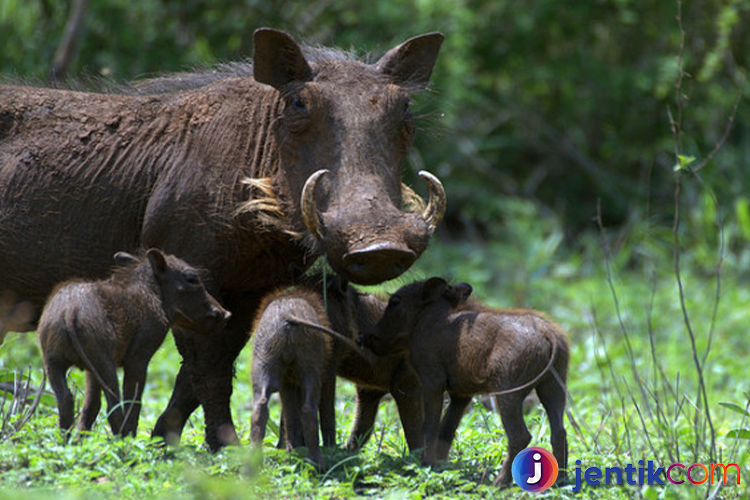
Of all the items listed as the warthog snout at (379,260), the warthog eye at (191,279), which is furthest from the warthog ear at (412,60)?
the warthog eye at (191,279)

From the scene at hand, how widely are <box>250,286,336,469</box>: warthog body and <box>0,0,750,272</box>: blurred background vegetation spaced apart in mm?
6276

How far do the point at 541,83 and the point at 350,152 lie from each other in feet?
30.8

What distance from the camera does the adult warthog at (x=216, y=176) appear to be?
4934mm

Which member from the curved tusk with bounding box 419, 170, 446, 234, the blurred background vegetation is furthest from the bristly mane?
the blurred background vegetation

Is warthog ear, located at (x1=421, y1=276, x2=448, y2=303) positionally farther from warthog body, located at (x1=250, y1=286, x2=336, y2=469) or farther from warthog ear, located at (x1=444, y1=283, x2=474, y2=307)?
warthog body, located at (x1=250, y1=286, x2=336, y2=469)

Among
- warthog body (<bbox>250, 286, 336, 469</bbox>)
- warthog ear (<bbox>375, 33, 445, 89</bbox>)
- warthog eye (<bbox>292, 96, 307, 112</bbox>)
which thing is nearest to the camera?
warthog body (<bbox>250, 286, 336, 469</bbox>)

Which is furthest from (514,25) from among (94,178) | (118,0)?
(94,178)

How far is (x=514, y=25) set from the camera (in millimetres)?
13055

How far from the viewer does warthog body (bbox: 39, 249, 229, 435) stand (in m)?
4.44

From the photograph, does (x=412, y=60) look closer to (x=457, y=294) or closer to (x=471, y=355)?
(x=457, y=294)

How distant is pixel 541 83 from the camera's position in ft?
45.5

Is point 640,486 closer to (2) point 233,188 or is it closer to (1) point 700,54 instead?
(2) point 233,188

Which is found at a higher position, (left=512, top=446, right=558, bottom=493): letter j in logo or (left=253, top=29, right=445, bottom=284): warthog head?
(left=253, top=29, right=445, bottom=284): warthog head

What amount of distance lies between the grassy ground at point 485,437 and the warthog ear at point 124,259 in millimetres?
702
